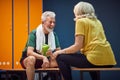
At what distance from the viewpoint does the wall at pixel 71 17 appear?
6.13m

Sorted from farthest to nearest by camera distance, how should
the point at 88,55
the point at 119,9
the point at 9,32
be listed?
the point at 119,9, the point at 9,32, the point at 88,55

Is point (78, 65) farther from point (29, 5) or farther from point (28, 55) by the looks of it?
point (29, 5)

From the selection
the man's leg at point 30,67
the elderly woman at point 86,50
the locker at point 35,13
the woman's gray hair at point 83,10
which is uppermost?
the locker at point 35,13

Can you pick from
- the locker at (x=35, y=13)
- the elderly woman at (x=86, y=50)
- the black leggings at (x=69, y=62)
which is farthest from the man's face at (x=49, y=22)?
the locker at (x=35, y=13)

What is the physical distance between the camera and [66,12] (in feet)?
20.1

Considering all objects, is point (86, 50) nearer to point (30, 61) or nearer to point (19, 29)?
point (30, 61)

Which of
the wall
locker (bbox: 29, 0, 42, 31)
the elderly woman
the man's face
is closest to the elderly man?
the man's face

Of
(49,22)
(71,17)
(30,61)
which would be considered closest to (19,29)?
(71,17)

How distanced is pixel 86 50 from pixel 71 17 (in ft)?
9.83

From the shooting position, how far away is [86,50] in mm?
3201

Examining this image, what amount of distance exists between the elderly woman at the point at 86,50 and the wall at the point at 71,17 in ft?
9.49

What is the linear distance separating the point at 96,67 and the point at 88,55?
183 mm

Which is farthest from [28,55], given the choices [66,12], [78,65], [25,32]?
[66,12]

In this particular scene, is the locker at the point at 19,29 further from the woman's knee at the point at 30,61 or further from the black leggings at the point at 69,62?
the black leggings at the point at 69,62
